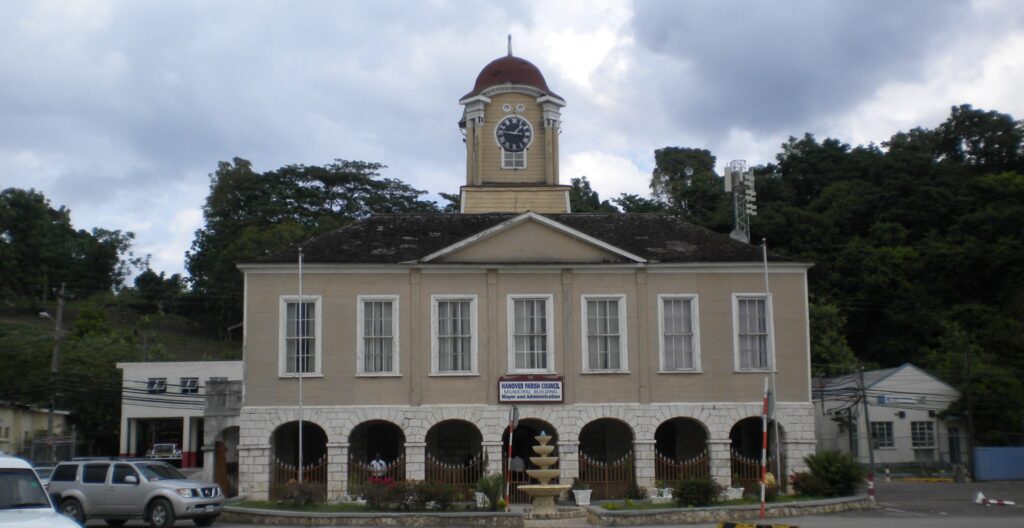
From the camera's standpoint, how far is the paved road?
22.7 meters

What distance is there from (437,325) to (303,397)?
14.4 feet

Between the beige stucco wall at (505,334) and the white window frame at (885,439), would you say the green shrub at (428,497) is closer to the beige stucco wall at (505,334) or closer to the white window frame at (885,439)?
the beige stucco wall at (505,334)

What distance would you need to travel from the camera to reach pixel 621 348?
30891 mm

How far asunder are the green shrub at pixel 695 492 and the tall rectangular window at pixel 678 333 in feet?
20.0

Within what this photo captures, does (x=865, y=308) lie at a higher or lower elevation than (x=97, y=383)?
higher

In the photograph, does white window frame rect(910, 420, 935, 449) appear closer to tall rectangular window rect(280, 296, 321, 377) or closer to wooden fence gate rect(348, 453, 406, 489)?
wooden fence gate rect(348, 453, 406, 489)

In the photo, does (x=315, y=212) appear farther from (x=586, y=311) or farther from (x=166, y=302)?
(x=586, y=311)

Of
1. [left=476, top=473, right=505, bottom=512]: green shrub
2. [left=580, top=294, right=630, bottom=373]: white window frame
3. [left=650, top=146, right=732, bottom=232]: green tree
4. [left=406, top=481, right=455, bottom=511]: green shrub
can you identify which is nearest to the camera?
[left=406, top=481, right=455, bottom=511]: green shrub

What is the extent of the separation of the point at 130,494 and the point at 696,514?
1277 centimetres

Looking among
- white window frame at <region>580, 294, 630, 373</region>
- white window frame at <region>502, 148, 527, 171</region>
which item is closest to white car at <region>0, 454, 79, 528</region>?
white window frame at <region>580, 294, 630, 373</region>

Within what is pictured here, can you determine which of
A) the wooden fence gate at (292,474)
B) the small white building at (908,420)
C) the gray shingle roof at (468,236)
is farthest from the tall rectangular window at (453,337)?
the small white building at (908,420)

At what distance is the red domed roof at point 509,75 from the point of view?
3791cm

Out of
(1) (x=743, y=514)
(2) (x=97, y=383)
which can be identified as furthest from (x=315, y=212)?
(1) (x=743, y=514)

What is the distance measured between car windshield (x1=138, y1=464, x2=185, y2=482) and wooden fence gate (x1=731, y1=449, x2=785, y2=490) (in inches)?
614
